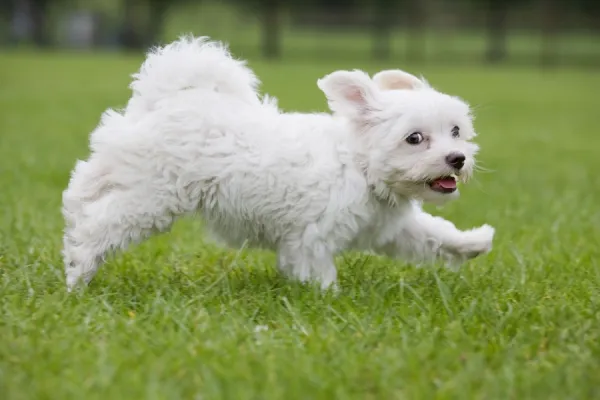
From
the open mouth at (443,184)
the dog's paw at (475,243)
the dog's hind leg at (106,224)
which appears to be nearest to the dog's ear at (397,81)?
the open mouth at (443,184)

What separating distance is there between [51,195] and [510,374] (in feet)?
15.2

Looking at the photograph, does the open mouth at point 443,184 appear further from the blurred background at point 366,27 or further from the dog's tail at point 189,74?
the blurred background at point 366,27

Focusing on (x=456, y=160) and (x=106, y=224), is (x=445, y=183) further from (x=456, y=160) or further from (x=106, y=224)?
(x=106, y=224)

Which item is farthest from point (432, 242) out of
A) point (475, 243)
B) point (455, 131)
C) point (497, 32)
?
point (497, 32)

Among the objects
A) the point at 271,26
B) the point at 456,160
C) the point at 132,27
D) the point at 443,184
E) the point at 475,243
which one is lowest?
the point at 132,27

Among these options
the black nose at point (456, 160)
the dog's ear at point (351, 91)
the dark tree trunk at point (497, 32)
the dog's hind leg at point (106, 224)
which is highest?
the dog's ear at point (351, 91)

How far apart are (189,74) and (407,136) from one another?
3.48ft

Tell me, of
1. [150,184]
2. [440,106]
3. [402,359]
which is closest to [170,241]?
[150,184]

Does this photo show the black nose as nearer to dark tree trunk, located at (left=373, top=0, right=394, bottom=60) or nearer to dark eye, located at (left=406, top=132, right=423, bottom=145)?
dark eye, located at (left=406, top=132, right=423, bottom=145)

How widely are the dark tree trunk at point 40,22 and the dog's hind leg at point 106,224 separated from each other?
36.8 m

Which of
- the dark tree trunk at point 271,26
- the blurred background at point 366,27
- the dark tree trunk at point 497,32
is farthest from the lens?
the dark tree trunk at point 271,26

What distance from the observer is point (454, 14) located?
39438mm

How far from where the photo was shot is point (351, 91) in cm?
404

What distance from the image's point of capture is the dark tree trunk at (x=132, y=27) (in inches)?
1495
